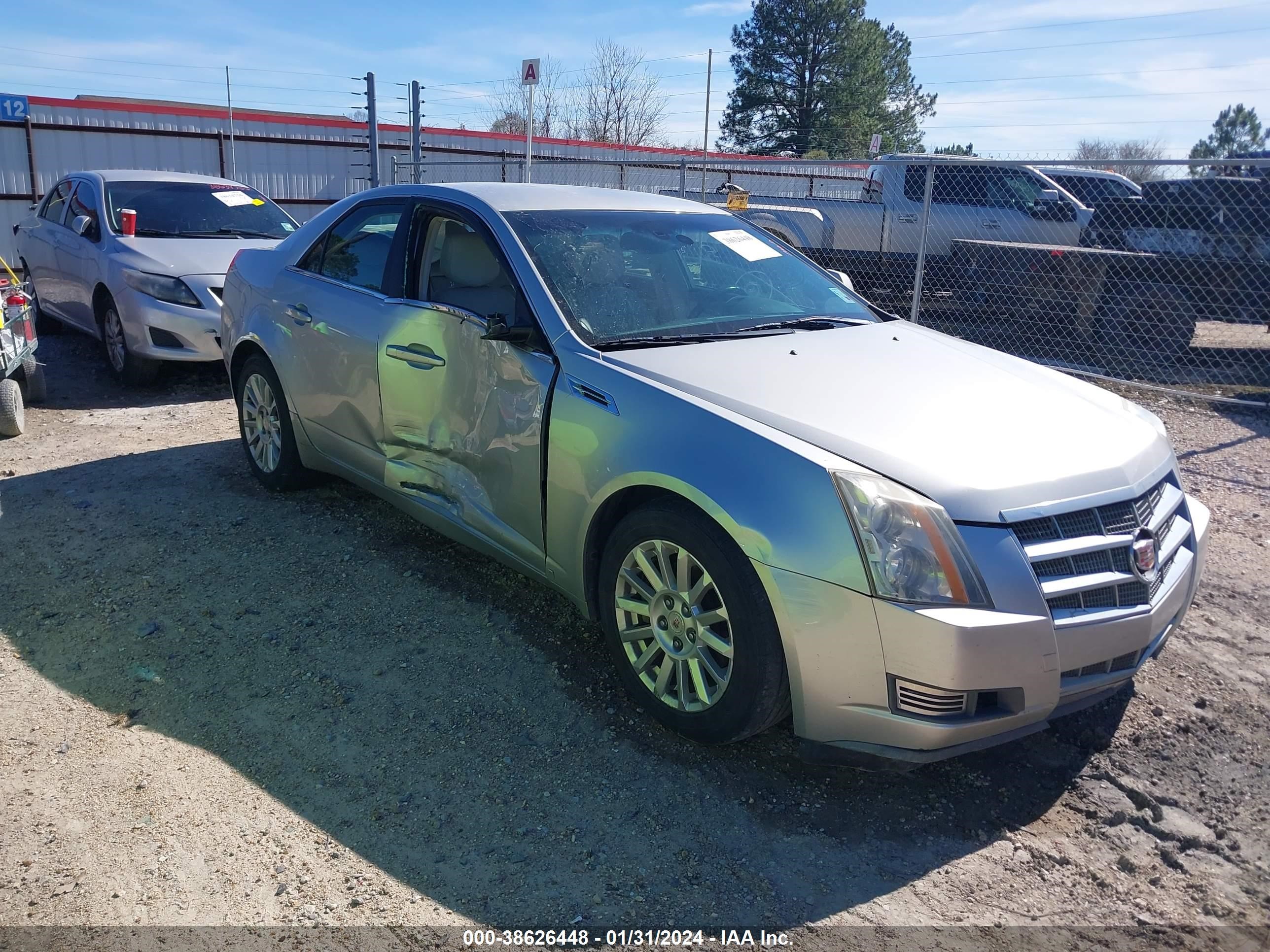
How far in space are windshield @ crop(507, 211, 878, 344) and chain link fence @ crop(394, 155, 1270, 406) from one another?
4.06m

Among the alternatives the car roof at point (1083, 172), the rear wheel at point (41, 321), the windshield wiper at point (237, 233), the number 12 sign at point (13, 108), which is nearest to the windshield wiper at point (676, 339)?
the windshield wiper at point (237, 233)

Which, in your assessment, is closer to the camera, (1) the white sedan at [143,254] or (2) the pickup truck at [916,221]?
(1) the white sedan at [143,254]

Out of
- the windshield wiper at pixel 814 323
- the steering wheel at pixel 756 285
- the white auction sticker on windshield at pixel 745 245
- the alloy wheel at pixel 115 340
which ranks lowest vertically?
the alloy wheel at pixel 115 340

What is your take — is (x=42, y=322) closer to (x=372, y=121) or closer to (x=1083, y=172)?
(x=372, y=121)

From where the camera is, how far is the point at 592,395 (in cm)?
336

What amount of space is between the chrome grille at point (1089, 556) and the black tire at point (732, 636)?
0.76 metres

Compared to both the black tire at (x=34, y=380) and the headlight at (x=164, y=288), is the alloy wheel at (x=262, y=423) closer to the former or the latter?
the headlight at (x=164, y=288)

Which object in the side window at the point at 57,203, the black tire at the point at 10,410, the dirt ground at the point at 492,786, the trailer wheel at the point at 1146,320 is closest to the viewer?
the dirt ground at the point at 492,786

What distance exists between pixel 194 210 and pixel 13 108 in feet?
32.8

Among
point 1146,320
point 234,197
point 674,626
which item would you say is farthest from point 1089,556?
point 1146,320

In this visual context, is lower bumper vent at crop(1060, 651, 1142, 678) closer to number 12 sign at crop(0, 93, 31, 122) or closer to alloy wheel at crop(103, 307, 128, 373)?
alloy wheel at crop(103, 307, 128, 373)

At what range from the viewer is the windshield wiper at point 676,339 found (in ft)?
11.6

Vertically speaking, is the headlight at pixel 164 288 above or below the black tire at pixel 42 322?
above

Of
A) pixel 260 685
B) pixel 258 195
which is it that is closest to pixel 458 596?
pixel 260 685
